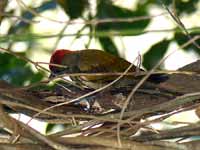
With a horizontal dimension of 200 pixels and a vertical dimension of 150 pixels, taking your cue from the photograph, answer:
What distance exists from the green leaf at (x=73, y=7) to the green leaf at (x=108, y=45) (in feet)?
0.46

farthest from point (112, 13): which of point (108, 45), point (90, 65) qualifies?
point (90, 65)

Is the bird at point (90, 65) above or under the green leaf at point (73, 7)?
under

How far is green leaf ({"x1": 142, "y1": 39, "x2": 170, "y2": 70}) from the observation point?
2.71 m

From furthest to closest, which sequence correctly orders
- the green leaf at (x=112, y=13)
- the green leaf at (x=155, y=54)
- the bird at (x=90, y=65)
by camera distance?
1. the green leaf at (x=112, y=13)
2. the green leaf at (x=155, y=54)
3. the bird at (x=90, y=65)

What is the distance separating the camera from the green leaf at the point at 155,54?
2705 mm

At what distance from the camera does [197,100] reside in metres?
2.02

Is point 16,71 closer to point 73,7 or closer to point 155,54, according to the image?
point 73,7

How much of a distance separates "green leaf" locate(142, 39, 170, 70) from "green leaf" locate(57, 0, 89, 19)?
0.32 metres

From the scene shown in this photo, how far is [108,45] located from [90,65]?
187 mm

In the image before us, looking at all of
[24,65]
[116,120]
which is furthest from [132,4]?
[116,120]

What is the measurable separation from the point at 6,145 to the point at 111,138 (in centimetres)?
28

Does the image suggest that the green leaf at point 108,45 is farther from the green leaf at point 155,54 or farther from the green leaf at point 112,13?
the green leaf at point 155,54

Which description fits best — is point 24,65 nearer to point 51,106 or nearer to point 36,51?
point 36,51

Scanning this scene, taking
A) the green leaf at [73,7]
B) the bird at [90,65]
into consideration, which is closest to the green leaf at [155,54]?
the bird at [90,65]
